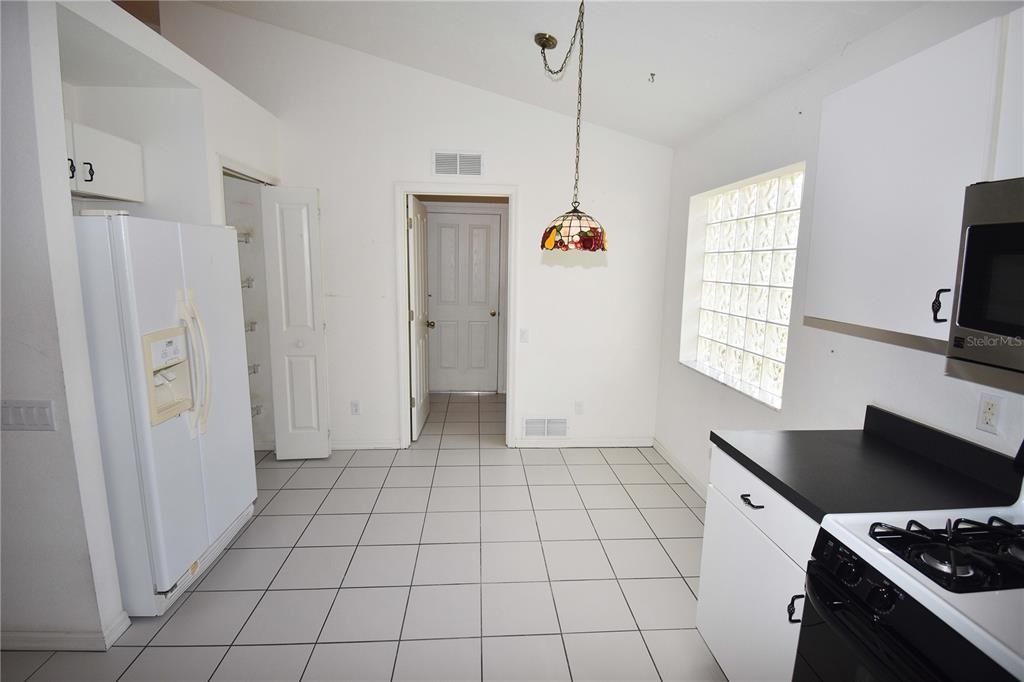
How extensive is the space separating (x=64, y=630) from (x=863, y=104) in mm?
3433

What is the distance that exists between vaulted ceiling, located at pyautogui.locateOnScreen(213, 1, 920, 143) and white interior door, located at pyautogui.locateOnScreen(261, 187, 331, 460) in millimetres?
1202

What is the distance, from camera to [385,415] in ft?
12.9

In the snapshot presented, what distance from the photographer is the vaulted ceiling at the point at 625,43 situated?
190cm

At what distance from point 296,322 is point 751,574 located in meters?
3.32

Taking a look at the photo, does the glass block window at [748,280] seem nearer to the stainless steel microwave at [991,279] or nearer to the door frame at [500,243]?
the stainless steel microwave at [991,279]

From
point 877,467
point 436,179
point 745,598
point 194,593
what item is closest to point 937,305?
point 877,467

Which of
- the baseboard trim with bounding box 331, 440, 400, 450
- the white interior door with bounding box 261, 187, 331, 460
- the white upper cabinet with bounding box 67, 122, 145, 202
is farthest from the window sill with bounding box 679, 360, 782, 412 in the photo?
the white upper cabinet with bounding box 67, 122, 145, 202

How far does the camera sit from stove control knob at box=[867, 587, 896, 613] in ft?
3.34

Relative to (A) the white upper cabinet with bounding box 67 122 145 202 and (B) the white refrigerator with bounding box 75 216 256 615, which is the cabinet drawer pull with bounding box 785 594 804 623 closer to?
(B) the white refrigerator with bounding box 75 216 256 615

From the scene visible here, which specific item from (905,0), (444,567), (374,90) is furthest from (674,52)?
(444,567)

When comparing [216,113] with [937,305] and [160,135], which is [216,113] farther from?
[937,305]

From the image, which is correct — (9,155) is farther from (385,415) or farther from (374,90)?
(385,415)

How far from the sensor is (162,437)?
198cm

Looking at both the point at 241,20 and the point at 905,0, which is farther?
the point at 241,20
